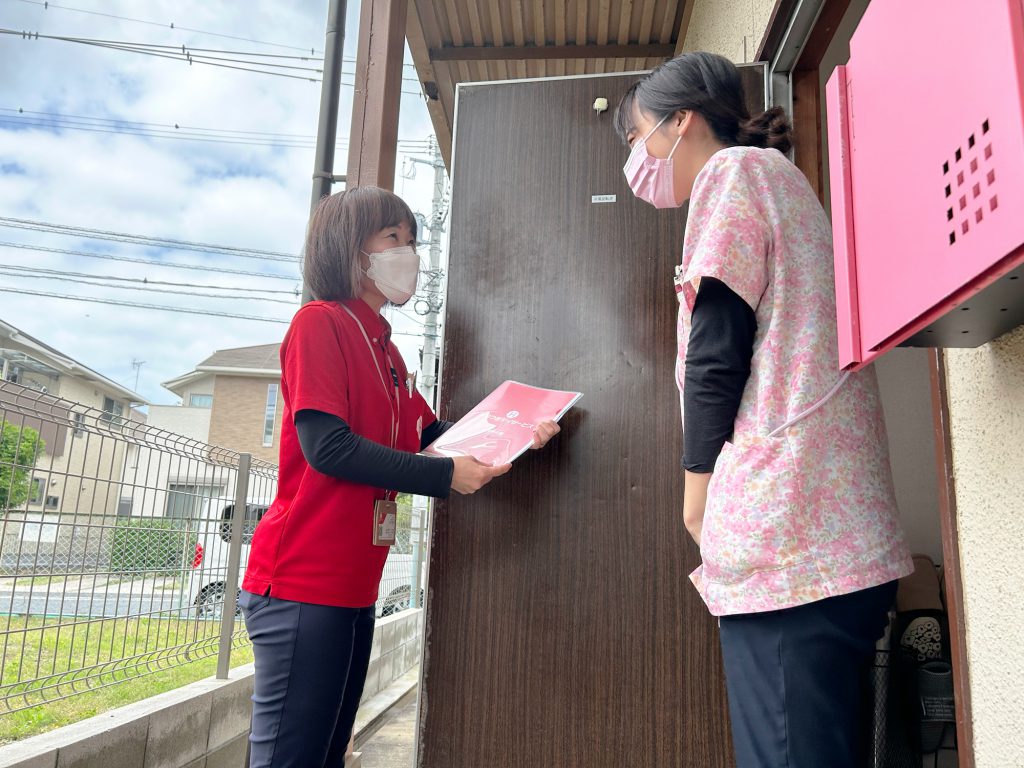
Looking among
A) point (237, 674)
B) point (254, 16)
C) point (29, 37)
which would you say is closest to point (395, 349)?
point (237, 674)

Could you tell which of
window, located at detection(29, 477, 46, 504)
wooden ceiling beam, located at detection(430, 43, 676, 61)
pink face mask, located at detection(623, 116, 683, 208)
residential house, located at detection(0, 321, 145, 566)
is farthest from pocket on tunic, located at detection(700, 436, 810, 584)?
wooden ceiling beam, located at detection(430, 43, 676, 61)

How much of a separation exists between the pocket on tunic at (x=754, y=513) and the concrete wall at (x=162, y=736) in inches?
41.3

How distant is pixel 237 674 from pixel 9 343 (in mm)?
19613

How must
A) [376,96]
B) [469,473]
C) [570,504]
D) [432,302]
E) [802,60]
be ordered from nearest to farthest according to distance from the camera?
1. [469,473]
2. [570,504]
3. [802,60]
4. [376,96]
5. [432,302]

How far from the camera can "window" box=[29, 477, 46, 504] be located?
1842 mm

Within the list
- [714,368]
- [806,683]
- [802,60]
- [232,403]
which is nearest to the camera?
[806,683]

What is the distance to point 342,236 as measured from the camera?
60.2 inches

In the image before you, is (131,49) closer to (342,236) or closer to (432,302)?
Answer: (432,302)

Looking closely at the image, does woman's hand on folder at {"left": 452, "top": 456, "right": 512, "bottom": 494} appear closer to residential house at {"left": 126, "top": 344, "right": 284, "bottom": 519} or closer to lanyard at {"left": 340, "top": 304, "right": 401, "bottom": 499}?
lanyard at {"left": 340, "top": 304, "right": 401, "bottom": 499}

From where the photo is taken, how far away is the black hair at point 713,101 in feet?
4.01

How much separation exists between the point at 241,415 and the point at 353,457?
2565 cm

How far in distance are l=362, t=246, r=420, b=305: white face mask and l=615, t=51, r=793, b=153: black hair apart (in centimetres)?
59

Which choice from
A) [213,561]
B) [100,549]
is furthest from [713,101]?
[213,561]

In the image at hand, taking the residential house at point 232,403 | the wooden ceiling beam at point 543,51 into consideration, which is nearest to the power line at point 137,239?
the residential house at point 232,403
